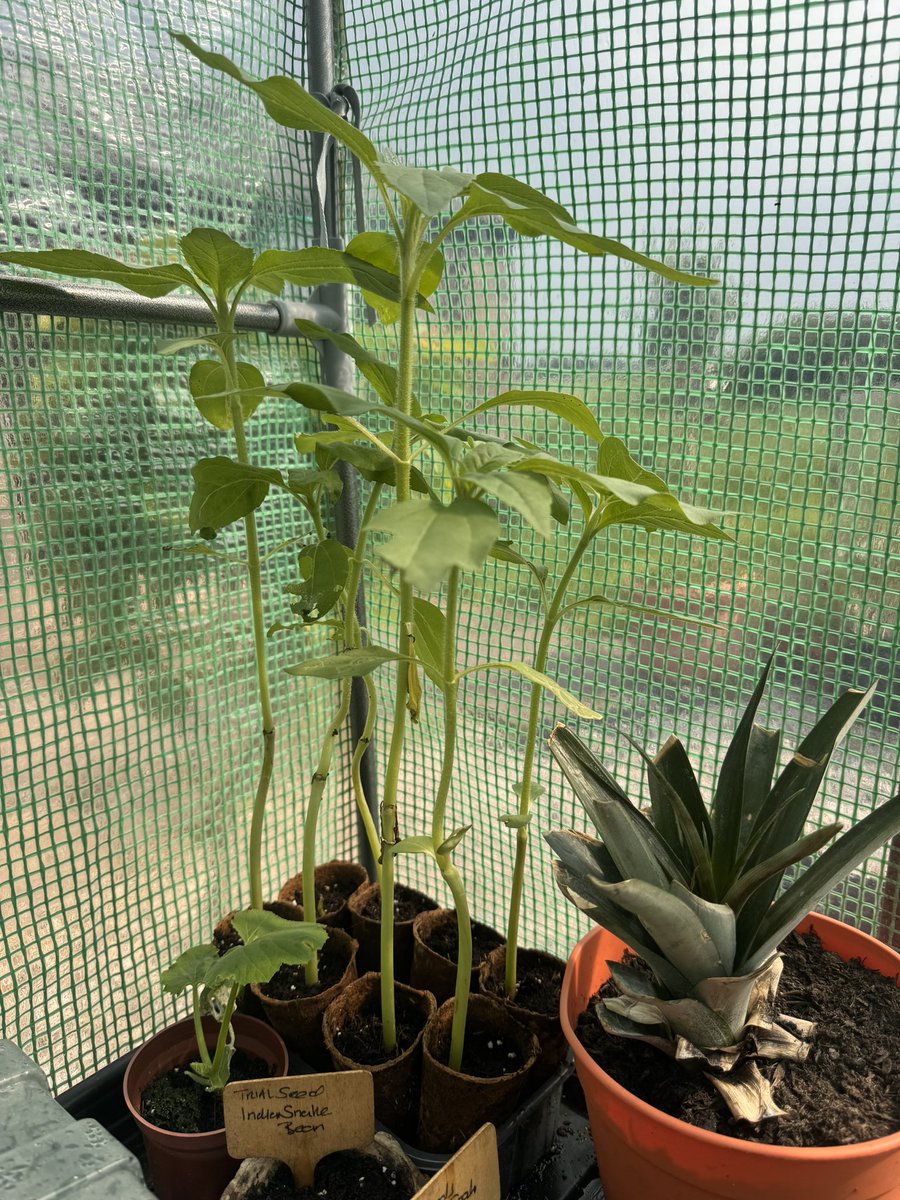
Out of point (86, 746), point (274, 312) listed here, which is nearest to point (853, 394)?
point (274, 312)

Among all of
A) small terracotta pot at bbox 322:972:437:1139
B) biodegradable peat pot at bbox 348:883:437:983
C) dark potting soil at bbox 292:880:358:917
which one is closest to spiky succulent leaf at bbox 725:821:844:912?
small terracotta pot at bbox 322:972:437:1139

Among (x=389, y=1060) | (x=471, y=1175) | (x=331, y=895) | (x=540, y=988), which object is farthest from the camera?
(x=331, y=895)

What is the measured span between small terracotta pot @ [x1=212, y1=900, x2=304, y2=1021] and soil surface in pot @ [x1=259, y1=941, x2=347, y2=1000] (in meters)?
0.03

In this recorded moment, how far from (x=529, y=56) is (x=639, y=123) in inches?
7.7

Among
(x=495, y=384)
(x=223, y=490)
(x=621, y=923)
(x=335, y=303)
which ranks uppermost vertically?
(x=335, y=303)

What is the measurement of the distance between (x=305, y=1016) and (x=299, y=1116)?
19 centimetres

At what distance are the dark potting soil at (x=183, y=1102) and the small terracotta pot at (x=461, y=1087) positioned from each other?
8.8 inches

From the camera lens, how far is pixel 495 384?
3.97 ft

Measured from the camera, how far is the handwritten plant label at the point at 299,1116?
0.82 meters

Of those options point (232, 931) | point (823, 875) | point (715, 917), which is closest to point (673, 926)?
point (715, 917)

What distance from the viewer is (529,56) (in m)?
1.05

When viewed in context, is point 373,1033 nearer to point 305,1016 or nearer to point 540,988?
point 305,1016

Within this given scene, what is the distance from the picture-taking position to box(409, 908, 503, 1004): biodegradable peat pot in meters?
1.07

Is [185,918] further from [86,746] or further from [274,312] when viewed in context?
[274,312]
